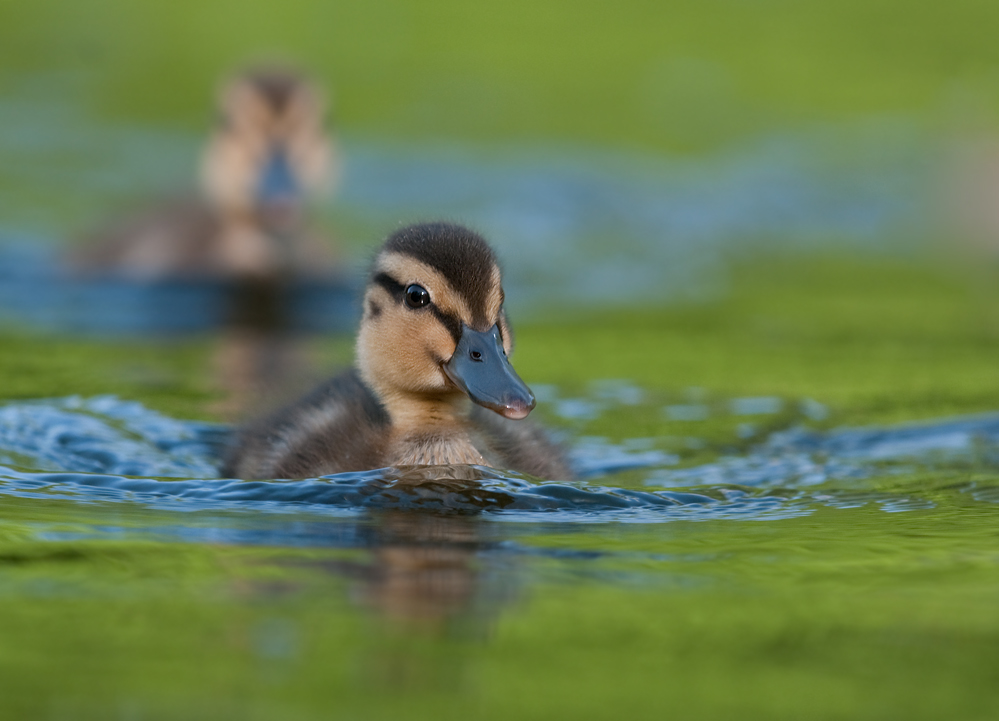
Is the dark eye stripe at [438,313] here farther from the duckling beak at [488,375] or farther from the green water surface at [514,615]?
the green water surface at [514,615]

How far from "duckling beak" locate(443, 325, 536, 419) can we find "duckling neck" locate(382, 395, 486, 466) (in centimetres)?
23

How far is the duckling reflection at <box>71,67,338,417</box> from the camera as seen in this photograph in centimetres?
927

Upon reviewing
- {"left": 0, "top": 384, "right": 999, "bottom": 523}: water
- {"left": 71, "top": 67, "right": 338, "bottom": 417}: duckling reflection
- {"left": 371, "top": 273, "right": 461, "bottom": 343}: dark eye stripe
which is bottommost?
{"left": 0, "top": 384, "right": 999, "bottom": 523}: water

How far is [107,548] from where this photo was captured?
4.19m

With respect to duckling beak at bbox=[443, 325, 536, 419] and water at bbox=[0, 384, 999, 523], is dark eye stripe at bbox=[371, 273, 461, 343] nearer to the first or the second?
duckling beak at bbox=[443, 325, 536, 419]

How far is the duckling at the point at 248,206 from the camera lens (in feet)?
31.0

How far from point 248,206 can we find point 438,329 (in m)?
5.68

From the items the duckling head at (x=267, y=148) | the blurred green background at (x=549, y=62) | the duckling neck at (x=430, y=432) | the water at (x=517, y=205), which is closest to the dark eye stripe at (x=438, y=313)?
the duckling neck at (x=430, y=432)

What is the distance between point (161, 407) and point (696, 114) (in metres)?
11.1

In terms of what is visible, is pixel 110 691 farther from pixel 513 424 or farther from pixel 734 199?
pixel 734 199

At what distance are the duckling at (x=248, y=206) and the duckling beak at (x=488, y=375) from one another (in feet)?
15.5

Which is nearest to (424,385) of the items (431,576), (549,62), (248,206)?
(431,576)

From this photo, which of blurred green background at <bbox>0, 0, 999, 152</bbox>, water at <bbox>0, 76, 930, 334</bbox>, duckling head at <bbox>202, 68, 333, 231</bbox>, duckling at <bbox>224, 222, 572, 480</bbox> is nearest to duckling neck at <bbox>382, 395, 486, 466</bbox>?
duckling at <bbox>224, 222, 572, 480</bbox>

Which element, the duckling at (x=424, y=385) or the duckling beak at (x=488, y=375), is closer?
the duckling beak at (x=488, y=375)
